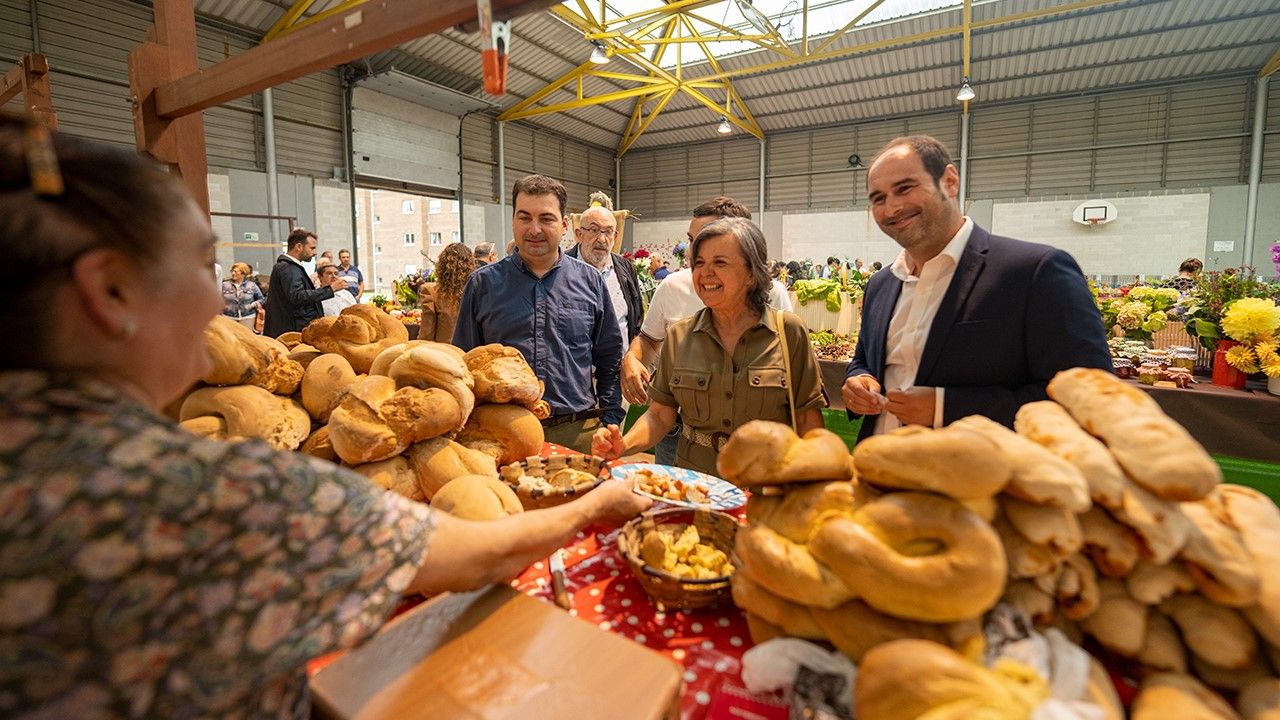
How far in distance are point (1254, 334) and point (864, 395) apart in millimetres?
3595

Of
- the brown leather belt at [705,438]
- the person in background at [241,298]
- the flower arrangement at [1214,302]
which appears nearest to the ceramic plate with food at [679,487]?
the brown leather belt at [705,438]

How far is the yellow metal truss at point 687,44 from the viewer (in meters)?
12.8

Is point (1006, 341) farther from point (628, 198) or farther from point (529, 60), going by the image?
point (628, 198)

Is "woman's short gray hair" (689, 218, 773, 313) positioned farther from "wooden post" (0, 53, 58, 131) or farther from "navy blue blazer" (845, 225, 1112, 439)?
"wooden post" (0, 53, 58, 131)

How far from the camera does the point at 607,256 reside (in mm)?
4621

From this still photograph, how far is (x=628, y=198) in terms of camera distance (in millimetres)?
24328

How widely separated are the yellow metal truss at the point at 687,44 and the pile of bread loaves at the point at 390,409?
12.3 m

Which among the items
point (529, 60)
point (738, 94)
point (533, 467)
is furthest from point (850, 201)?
point (533, 467)

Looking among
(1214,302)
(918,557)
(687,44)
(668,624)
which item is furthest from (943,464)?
(687,44)

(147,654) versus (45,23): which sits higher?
(45,23)

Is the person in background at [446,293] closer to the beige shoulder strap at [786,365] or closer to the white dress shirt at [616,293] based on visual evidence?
the white dress shirt at [616,293]

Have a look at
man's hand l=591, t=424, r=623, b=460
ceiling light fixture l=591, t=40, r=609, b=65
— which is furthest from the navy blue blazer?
ceiling light fixture l=591, t=40, r=609, b=65

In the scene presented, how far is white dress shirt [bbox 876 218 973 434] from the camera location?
87.6 inches

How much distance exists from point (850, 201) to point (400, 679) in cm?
2153
